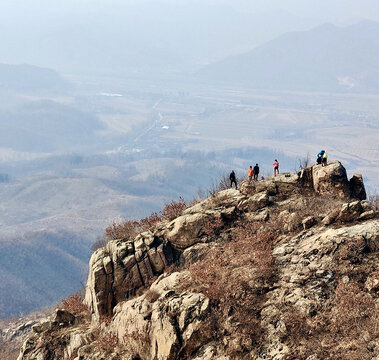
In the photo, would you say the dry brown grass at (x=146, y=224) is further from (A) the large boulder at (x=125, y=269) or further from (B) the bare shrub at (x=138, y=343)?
(B) the bare shrub at (x=138, y=343)

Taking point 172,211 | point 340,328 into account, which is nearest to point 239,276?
point 340,328

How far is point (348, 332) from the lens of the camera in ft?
54.6

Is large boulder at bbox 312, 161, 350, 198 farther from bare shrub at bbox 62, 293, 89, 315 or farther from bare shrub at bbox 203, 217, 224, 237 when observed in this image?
bare shrub at bbox 62, 293, 89, 315

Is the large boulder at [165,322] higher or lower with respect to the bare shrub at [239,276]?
lower

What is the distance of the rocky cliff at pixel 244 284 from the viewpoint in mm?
17312

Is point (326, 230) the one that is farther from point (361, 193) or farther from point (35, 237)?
point (35, 237)

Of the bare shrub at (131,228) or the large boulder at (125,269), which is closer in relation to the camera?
the large boulder at (125,269)

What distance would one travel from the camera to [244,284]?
19188 millimetres

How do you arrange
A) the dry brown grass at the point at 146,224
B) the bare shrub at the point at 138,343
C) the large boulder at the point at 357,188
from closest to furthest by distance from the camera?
the bare shrub at the point at 138,343 → the large boulder at the point at 357,188 → the dry brown grass at the point at 146,224

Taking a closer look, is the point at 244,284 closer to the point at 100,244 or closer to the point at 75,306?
the point at 75,306

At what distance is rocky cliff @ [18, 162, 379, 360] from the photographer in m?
17.3

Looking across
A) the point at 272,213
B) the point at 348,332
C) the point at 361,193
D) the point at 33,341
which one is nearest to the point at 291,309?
the point at 348,332

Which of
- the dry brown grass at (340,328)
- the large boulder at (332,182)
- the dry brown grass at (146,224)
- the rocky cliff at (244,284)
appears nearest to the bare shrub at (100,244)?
the dry brown grass at (146,224)

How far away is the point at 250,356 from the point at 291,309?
1890 mm
